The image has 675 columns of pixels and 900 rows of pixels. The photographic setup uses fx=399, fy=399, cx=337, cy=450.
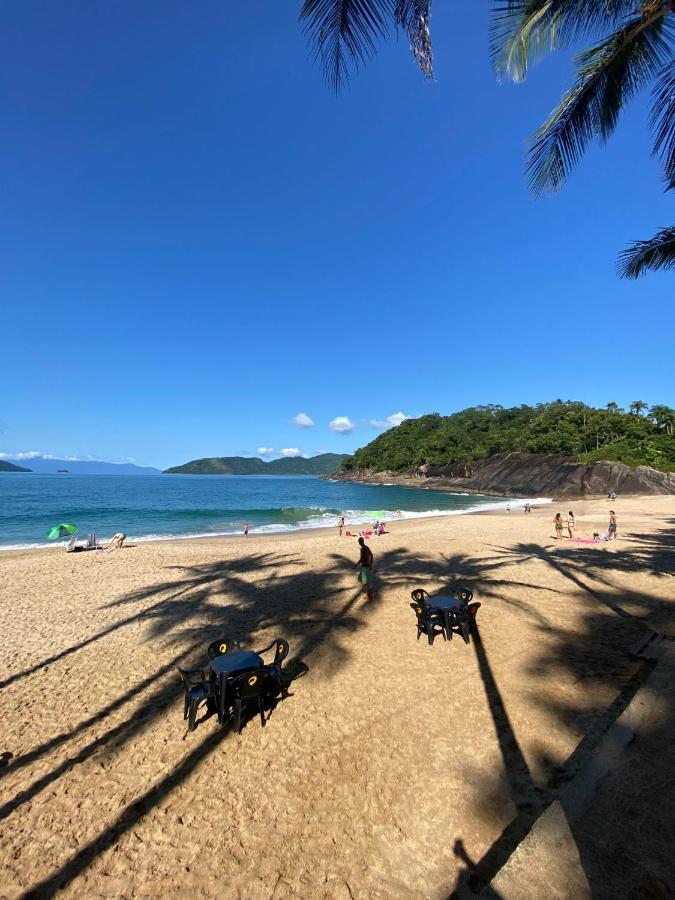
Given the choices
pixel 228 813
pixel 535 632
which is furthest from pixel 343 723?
pixel 535 632

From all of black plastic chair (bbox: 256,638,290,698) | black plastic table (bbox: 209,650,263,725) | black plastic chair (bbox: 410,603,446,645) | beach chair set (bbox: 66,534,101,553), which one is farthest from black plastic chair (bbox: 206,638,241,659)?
beach chair set (bbox: 66,534,101,553)

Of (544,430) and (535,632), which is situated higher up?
(544,430)

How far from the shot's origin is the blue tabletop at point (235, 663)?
17.0ft

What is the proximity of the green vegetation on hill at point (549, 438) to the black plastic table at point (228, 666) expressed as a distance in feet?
219

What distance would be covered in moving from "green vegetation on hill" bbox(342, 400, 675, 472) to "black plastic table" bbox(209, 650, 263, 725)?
6672 centimetres

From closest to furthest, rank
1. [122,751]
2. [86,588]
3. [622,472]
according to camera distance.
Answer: [122,751], [86,588], [622,472]

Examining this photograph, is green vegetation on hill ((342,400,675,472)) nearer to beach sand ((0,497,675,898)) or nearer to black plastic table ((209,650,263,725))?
beach sand ((0,497,675,898))

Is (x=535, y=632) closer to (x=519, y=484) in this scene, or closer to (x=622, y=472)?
(x=622, y=472)

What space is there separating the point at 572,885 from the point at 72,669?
7.57m

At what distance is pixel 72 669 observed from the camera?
22.7ft

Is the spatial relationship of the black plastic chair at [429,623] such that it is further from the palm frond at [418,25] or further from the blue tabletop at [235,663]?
the palm frond at [418,25]

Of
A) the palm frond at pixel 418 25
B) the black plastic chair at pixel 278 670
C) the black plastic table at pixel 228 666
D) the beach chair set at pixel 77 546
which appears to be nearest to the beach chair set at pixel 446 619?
the black plastic chair at pixel 278 670

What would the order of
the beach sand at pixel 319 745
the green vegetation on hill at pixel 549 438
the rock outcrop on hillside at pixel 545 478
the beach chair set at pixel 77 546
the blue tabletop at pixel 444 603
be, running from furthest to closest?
1. the green vegetation on hill at pixel 549 438
2. the rock outcrop on hillside at pixel 545 478
3. the beach chair set at pixel 77 546
4. the blue tabletop at pixel 444 603
5. the beach sand at pixel 319 745

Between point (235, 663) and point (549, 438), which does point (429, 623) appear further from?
point (549, 438)
